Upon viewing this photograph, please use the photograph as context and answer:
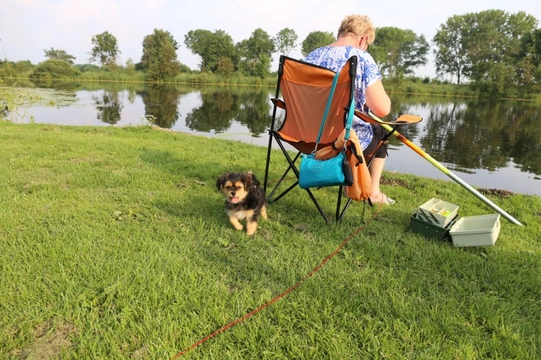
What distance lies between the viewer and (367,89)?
3.02 meters

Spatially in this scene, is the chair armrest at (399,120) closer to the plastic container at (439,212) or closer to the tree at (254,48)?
the plastic container at (439,212)

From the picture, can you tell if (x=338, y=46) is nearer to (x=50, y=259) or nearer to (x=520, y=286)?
(x=520, y=286)

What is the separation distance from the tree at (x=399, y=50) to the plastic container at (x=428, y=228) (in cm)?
5534

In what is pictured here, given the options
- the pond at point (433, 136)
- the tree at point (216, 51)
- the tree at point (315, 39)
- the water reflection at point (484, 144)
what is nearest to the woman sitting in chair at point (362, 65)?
the pond at point (433, 136)

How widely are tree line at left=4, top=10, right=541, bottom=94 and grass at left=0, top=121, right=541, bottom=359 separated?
49.5m

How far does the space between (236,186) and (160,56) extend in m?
56.6

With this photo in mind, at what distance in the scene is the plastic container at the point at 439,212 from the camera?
108 inches

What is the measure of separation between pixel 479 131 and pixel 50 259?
15.5 metres

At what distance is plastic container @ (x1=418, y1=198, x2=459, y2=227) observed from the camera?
2.76 meters

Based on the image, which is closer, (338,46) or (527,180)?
(338,46)

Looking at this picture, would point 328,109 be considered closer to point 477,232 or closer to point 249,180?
point 249,180

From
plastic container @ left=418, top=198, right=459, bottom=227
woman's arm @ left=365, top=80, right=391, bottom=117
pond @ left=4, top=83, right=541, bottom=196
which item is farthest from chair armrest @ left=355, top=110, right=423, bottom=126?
pond @ left=4, top=83, right=541, bottom=196

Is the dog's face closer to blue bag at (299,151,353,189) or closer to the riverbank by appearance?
blue bag at (299,151,353,189)

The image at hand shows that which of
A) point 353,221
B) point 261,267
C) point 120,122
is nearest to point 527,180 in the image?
point 353,221
